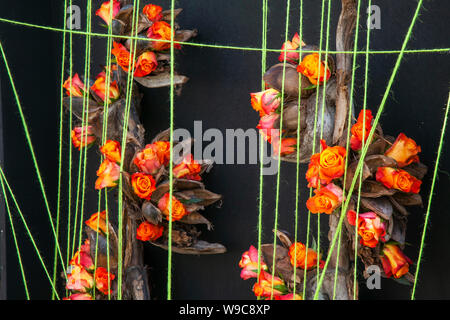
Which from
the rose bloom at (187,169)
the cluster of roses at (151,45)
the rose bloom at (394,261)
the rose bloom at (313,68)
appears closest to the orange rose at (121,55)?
the cluster of roses at (151,45)

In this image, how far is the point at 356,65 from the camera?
1092 millimetres

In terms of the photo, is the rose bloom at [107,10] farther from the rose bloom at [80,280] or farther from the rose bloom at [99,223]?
the rose bloom at [80,280]

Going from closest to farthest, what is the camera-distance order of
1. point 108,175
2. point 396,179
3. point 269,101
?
1. point 396,179
2. point 269,101
3. point 108,175

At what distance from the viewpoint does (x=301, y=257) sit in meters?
1.05

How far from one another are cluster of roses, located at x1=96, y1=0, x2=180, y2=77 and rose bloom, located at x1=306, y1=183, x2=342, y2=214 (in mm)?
419

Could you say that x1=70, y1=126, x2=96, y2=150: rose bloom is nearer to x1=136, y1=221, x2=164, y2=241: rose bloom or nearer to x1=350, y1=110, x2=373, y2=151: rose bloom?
x1=136, y1=221, x2=164, y2=241: rose bloom

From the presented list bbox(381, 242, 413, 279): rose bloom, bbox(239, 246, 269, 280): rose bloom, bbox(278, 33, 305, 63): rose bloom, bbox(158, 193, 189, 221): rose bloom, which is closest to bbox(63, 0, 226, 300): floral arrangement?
bbox(158, 193, 189, 221): rose bloom

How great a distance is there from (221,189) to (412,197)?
0.39 meters

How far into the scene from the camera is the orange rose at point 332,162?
38.2 inches

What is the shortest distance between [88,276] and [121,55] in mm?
425

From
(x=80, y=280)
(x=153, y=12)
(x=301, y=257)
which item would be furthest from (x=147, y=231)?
(x=153, y=12)

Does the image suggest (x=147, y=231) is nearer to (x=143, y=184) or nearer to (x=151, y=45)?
(x=143, y=184)

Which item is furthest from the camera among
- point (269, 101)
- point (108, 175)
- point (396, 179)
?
point (108, 175)

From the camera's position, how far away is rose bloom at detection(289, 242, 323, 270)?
Answer: 105 cm
